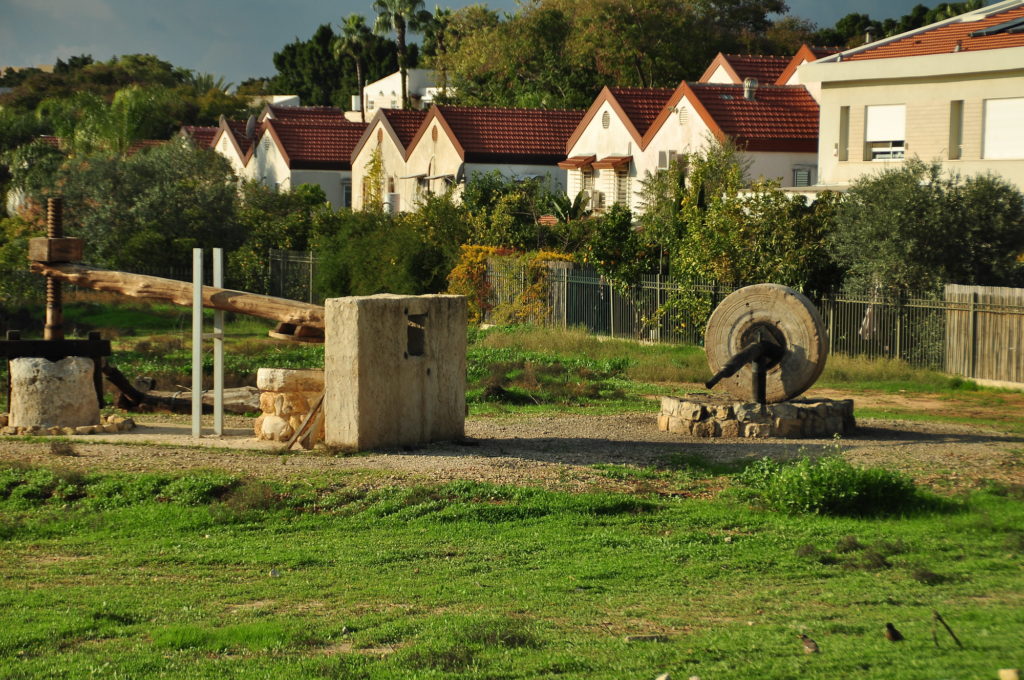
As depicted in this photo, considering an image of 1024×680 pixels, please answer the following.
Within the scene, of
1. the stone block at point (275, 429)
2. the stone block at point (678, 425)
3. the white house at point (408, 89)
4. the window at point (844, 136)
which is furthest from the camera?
the white house at point (408, 89)

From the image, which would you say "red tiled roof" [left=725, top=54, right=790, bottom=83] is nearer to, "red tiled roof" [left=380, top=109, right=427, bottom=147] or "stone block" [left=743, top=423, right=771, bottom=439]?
"red tiled roof" [left=380, top=109, right=427, bottom=147]

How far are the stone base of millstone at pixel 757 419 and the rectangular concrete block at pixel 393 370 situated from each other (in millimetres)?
3209

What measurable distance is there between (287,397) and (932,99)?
19.9 meters

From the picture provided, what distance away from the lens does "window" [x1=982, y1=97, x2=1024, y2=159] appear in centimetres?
2878

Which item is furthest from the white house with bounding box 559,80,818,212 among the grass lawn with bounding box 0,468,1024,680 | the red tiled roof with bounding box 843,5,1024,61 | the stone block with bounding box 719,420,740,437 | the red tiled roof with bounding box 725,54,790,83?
the grass lawn with bounding box 0,468,1024,680

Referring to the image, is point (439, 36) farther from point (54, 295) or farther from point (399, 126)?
point (54, 295)

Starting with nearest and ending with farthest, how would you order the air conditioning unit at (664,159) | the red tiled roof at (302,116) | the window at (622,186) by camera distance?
the air conditioning unit at (664,159) → the window at (622,186) → the red tiled roof at (302,116)

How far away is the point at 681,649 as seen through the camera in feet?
24.1

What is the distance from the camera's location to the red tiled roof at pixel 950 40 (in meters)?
30.2

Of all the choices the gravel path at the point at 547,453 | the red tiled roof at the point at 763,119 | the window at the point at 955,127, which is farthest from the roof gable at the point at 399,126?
the gravel path at the point at 547,453

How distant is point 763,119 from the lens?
39.1 m

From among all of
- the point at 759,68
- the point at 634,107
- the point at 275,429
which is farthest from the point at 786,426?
the point at 759,68

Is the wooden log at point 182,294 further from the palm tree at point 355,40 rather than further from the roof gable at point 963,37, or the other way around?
the palm tree at point 355,40

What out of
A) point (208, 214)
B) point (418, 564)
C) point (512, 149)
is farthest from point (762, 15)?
point (418, 564)
